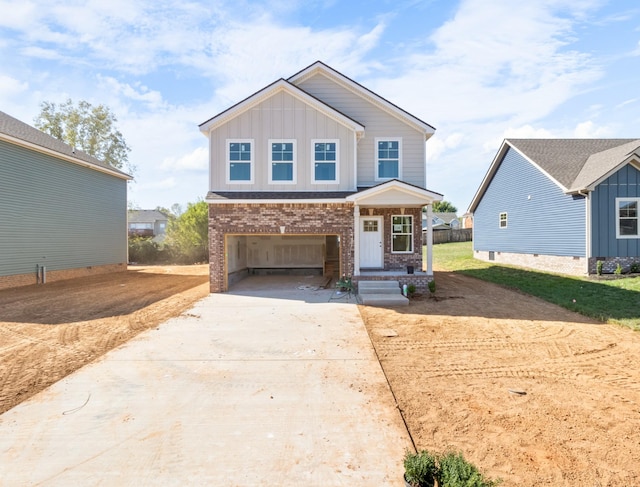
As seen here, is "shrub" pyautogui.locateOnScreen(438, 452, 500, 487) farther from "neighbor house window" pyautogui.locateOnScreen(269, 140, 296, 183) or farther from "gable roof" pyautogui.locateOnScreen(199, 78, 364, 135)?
"gable roof" pyautogui.locateOnScreen(199, 78, 364, 135)

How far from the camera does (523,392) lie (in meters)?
4.56

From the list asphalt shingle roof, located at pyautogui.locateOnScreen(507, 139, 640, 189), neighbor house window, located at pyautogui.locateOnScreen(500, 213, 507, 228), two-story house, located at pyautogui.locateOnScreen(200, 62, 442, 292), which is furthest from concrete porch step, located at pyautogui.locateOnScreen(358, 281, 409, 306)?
neighbor house window, located at pyautogui.locateOnScreen(500, 213, 507, 228)

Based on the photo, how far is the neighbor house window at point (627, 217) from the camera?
1448 cm

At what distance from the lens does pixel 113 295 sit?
12406 mm

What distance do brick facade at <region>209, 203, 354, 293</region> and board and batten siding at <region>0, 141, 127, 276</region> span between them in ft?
29.3

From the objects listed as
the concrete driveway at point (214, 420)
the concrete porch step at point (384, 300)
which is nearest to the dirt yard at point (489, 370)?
the concrete porch step at point (384, 300)

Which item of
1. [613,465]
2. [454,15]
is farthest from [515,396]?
[454,15]

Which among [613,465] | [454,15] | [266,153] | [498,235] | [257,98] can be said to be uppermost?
[454,15]

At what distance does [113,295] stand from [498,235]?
21225mm

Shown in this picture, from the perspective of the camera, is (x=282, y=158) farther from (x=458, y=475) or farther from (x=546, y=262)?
(x=546, y=262)

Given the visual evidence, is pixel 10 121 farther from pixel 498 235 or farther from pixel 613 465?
pixel 498 235

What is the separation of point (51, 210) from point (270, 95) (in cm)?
1203

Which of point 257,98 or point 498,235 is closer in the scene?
point 257,98

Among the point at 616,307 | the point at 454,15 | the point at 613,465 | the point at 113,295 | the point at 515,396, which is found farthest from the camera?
→ the point at 113,295
